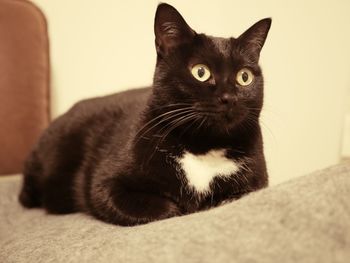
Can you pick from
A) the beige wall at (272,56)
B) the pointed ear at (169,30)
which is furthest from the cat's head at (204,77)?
the beige wall at (272,56)

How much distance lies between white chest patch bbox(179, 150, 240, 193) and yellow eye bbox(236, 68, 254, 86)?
0.55 ft

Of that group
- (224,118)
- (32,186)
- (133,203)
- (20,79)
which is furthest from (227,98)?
(20,79)

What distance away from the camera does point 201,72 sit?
0.81m

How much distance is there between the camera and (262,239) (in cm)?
48

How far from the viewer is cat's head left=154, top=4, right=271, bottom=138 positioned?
2.55 feet

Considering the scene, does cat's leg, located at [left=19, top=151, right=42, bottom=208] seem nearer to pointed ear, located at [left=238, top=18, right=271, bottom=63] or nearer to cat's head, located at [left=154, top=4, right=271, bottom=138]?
cat's head, located at [left=154, top=4, right=271, bottom=138]

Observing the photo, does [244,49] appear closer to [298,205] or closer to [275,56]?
[298,205]

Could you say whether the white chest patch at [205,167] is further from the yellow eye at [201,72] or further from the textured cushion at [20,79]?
the textured cushion at [20,79]

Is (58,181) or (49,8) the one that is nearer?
(58,181)

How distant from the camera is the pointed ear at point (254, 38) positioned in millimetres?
884

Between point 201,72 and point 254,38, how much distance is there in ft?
0.64

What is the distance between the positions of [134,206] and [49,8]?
1179 millimetres

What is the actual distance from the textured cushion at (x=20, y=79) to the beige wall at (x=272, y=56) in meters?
0.14

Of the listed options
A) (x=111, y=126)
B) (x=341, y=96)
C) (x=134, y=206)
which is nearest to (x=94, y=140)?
(x=111, y=126)
